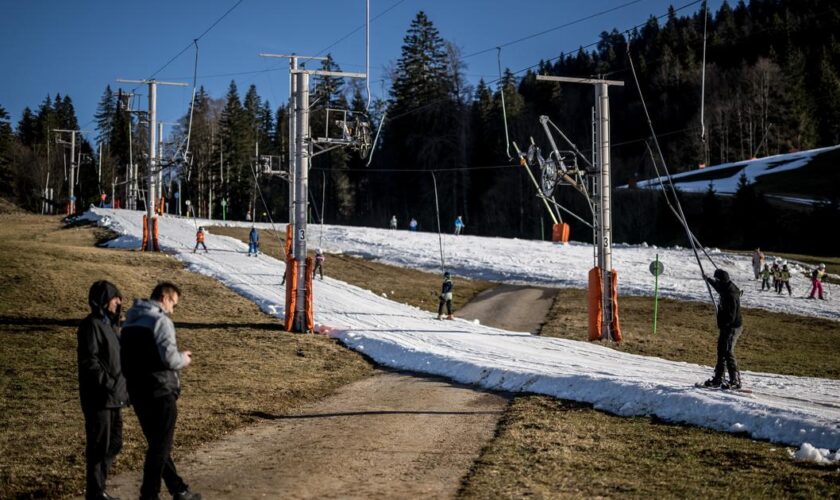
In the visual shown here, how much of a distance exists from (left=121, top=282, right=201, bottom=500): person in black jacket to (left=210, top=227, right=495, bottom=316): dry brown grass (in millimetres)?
28301

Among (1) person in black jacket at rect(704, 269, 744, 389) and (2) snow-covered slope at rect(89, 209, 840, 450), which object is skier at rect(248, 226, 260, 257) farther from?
(1) person in black jacket at rect(704, 269, 744, 389)

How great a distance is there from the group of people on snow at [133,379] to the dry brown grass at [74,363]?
1.45 meters

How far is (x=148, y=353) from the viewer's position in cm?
733

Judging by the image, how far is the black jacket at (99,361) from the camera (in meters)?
7.80

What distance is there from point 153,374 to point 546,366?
43.4ft

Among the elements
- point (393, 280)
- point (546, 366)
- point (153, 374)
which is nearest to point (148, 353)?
point (153, 374)

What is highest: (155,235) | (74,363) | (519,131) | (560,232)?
(519,131)

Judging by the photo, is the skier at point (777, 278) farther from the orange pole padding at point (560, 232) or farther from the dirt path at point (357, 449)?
the dirt path at point (357, 449)

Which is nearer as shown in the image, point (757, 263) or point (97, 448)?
point (97, 448)

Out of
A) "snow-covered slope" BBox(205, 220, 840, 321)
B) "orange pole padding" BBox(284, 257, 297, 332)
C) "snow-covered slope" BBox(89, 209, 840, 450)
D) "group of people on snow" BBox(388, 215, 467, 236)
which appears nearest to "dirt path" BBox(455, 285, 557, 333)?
"snow-covered slope" BBox(89, 209, 840, 450)

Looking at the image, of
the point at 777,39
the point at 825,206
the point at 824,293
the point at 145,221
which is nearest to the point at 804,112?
the point at 777,39

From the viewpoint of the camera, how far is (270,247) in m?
51.3

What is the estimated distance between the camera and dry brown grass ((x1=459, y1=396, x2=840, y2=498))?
842 centimetres

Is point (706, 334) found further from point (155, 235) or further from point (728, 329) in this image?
point (155, 235)
